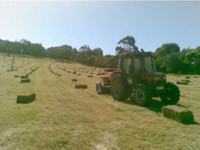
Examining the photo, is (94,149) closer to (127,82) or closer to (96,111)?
(96,111)

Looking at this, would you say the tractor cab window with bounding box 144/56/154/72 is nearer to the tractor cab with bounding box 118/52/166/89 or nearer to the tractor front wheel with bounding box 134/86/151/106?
the tractor cab with bounding box 118/52/166/89

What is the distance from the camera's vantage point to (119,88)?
372 inches

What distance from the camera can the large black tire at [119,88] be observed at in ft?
30.2

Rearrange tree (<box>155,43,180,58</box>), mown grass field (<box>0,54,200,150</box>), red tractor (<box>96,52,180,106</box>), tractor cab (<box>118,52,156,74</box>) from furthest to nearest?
tree (<box>155,43,180,58</box>), tractor cab (<box>118,52,156,74</box>), red tractor (<box>96,52,180,106</box>), mown grass field (<box>0,54,200,150</box>)

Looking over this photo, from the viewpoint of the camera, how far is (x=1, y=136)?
4820 millimetres

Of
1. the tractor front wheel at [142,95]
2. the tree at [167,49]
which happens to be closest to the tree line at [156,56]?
the tree at [167,49]

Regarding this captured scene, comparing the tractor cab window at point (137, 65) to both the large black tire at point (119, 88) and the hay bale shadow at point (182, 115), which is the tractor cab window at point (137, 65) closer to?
the large black tire at point (119, 88)

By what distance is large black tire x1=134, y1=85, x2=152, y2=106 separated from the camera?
7.85 metres

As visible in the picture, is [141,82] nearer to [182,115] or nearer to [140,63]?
[140,63]

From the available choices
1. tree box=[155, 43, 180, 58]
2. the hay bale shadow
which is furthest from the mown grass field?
tree box=[155, 43, 180, 58]

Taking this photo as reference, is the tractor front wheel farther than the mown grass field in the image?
Yes

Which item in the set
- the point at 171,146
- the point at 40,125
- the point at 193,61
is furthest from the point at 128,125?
the point at 193,61

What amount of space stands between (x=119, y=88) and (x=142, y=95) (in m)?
1.47

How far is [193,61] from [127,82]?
130ft
